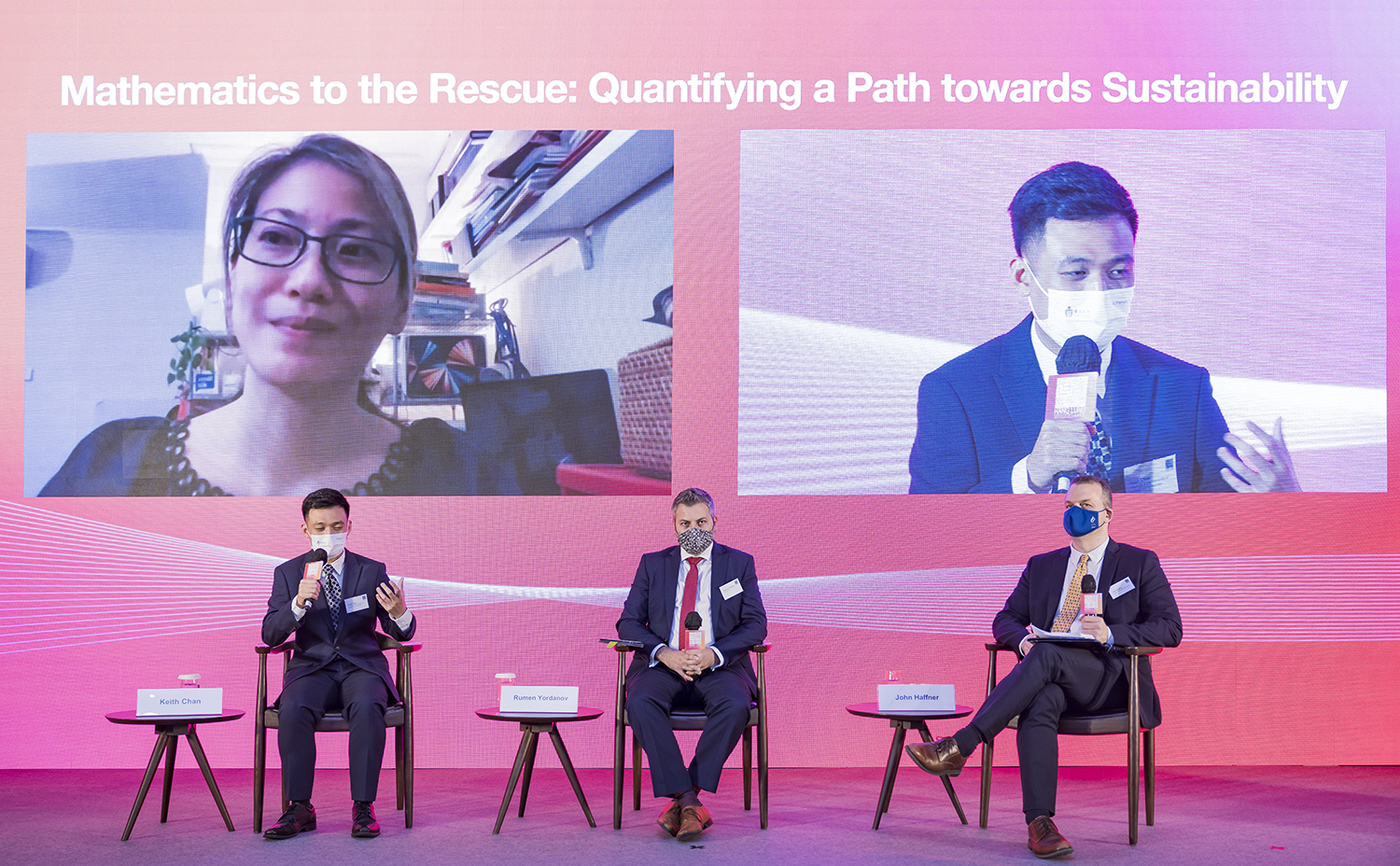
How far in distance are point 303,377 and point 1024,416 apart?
325cm

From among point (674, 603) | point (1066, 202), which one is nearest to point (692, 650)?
point (674, 603)

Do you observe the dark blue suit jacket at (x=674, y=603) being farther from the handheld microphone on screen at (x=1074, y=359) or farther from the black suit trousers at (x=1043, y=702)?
the handheld microphone on screen at (x=1074, y=359)

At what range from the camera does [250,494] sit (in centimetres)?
564

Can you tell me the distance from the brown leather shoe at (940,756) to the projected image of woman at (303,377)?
91.3 inches

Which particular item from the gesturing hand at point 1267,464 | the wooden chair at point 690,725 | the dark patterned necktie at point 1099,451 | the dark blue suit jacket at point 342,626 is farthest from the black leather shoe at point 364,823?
the gesturing hand at point 1267,464

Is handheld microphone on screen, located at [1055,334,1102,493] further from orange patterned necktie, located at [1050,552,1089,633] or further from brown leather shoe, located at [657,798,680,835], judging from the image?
brown leather shoe, located at [657,798,680,835]

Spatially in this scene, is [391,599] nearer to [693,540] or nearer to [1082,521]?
[693,540]

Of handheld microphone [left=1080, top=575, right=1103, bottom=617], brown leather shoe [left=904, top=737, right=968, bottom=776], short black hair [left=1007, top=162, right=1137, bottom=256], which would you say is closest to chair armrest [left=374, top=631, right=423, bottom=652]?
brown leather shoe [left=904, top=737, right=968, bottom=776]

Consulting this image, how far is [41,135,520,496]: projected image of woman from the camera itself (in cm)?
562

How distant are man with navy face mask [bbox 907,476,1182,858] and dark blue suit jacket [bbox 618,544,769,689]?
2.92 feet

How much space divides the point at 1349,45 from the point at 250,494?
544cm

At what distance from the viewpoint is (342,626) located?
4.62 m

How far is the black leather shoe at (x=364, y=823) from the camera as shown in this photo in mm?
4238

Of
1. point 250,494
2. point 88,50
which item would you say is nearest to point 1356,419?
point 250,494
